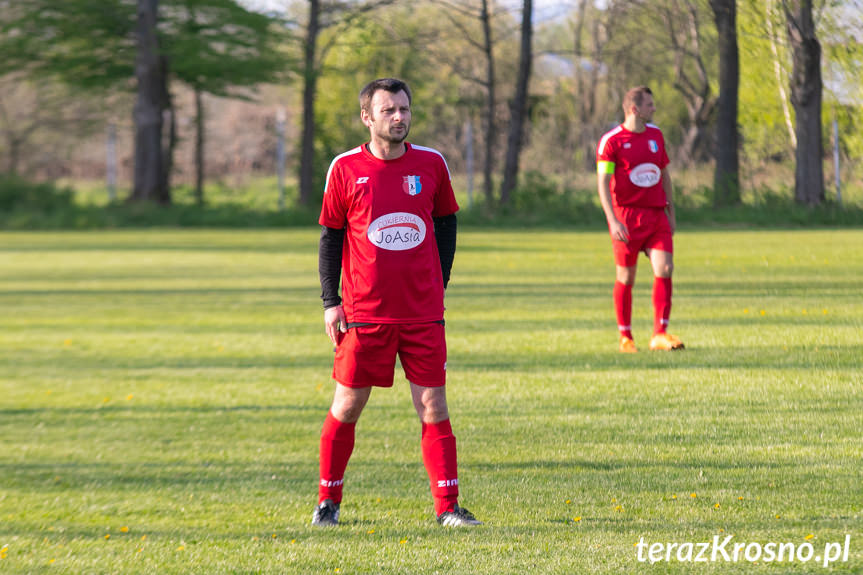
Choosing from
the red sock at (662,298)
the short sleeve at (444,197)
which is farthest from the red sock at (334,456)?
the red sock at (662,298)

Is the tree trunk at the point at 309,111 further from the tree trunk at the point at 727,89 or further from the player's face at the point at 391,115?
the player's face at the point at 391,115

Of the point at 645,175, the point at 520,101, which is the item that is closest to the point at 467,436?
the point at 645,175

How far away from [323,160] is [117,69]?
822 cm

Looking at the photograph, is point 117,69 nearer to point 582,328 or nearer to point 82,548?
point 582,328

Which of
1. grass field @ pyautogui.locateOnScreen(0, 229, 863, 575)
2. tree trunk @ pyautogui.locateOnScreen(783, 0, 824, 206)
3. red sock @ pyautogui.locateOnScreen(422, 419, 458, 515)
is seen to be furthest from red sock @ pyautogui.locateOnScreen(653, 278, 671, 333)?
tree trunk @ pyautogui.locateOnScreen(783, 0, 824, 206)

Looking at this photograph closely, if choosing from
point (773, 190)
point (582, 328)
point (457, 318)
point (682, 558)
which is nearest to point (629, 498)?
point (682, 558)

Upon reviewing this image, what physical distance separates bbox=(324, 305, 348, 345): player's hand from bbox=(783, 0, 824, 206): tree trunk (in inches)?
927

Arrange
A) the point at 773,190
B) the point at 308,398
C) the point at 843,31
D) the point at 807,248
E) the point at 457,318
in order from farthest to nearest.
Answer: the point at 843,31, the point at 773,190, the point at 807,248, the point at 457,318, the point at 308,398

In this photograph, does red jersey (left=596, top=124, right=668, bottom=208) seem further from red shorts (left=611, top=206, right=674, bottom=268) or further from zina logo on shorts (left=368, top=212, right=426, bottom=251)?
zina logo on shorts (left=368, top=212, right=426, bottom=251)

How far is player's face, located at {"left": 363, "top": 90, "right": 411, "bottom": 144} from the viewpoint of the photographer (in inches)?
182

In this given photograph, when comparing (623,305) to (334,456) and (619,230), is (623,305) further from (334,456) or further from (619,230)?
(334,456)

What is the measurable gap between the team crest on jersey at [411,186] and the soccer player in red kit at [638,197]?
15.7 ft

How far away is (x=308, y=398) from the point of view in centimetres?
854

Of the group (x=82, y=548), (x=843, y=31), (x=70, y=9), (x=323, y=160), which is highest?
(x=70, y=9)
